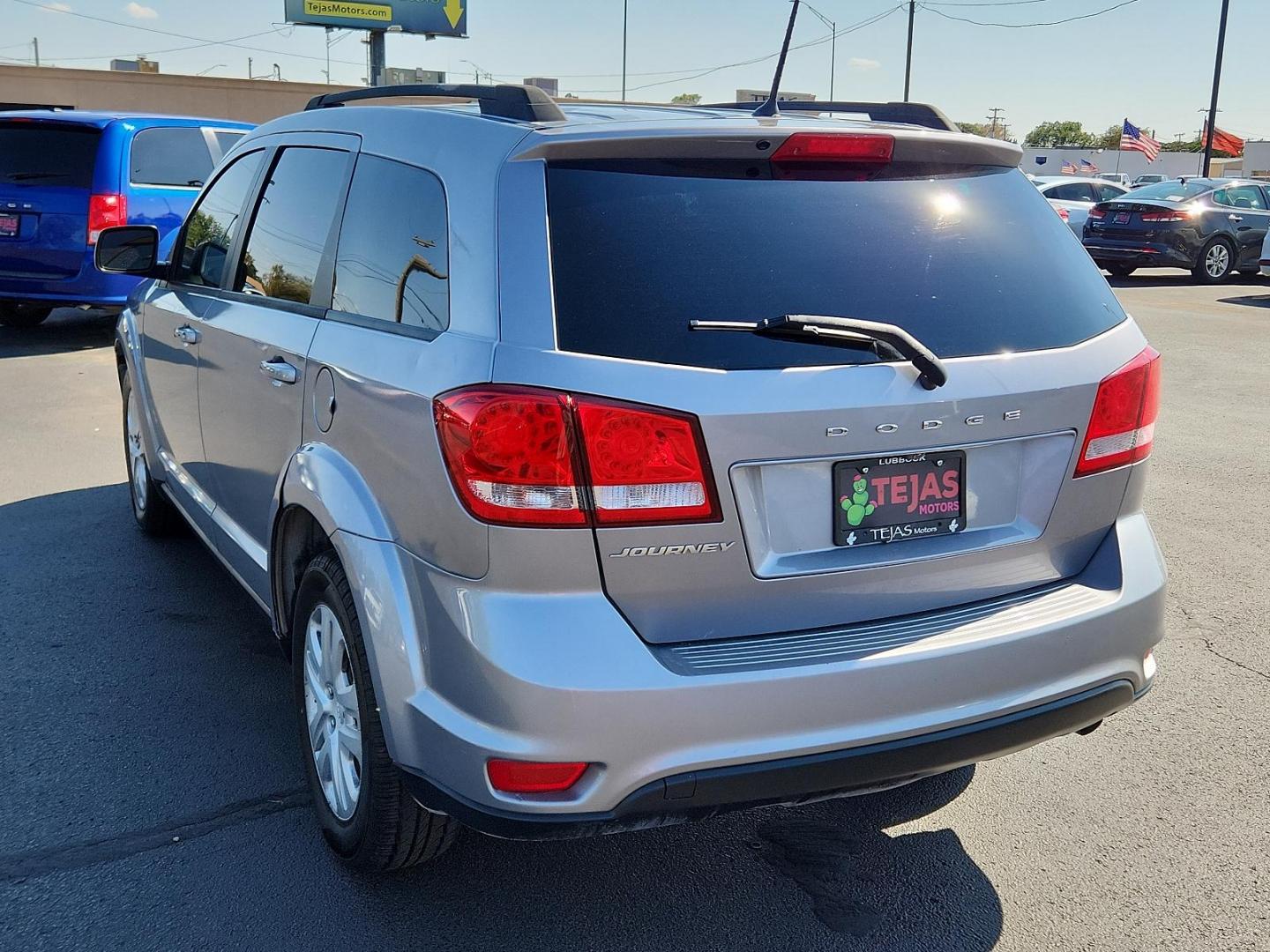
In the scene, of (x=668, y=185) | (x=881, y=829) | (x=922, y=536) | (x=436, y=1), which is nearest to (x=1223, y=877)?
(x=881, y=829)

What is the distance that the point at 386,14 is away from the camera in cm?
5156

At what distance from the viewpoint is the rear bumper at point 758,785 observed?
2373 mm

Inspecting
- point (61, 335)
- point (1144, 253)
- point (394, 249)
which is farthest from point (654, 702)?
point (1144, 253)

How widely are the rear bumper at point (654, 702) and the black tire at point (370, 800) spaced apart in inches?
4.1

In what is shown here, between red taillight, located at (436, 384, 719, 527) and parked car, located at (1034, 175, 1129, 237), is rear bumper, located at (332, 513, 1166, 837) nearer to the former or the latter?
red taillight, located at (436, 384, 719, 527)

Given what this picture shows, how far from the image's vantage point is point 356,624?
2762 mm

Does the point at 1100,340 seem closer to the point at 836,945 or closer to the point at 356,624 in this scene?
the point at 836,945

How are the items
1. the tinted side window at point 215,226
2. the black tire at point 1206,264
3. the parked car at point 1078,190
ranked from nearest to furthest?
the tinted side window at point 215,226 < the black tire at point 1206,264 < the parked car at point 1078,190

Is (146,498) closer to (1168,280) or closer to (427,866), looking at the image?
(427,866)

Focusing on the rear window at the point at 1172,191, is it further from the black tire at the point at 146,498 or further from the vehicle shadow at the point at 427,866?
the vehicle shadow at the point at 427,866

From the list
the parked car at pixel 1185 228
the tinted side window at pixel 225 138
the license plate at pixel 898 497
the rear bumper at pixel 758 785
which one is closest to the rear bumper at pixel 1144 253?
the parked car at pixel 1185 228

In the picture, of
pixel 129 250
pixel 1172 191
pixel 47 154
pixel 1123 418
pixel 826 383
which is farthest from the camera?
pixel 1172 191

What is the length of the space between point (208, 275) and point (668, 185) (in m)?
2.35

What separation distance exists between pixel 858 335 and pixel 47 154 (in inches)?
400
